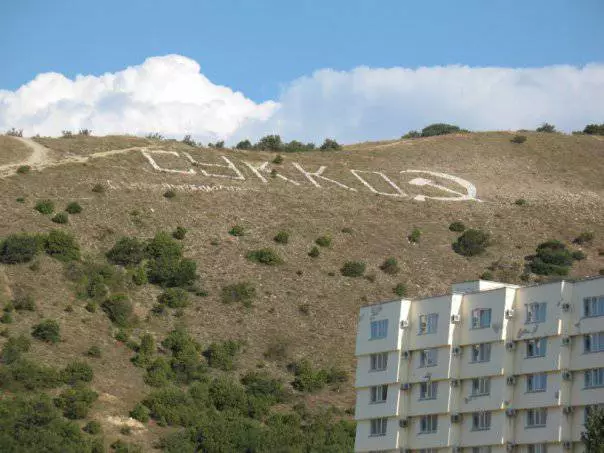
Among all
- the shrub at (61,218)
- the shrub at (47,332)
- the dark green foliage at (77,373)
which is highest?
the shrub at (61,218)

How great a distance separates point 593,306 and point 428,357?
1019 cm

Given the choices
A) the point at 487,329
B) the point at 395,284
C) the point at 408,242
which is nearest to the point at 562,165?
the point at 408,242

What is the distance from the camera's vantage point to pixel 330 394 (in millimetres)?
96562

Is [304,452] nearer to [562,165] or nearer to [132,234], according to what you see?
[132,234]

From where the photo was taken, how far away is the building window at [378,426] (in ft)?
237

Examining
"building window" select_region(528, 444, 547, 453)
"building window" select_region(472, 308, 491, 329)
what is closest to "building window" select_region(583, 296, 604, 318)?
"building window" select_region(472, 308, 491, 329)

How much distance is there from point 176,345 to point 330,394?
39.0ft

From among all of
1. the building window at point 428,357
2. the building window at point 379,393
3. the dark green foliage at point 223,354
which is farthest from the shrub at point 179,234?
the building window at point 428,357

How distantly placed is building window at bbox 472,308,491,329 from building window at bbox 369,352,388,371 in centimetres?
615

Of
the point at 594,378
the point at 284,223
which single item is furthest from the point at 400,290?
the point at 594,378

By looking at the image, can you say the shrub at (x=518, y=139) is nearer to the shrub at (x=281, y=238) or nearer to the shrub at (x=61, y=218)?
the shrub at (x=281, y=238)

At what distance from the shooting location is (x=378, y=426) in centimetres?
7269

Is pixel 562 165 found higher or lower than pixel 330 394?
higher

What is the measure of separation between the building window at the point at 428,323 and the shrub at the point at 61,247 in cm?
4365
